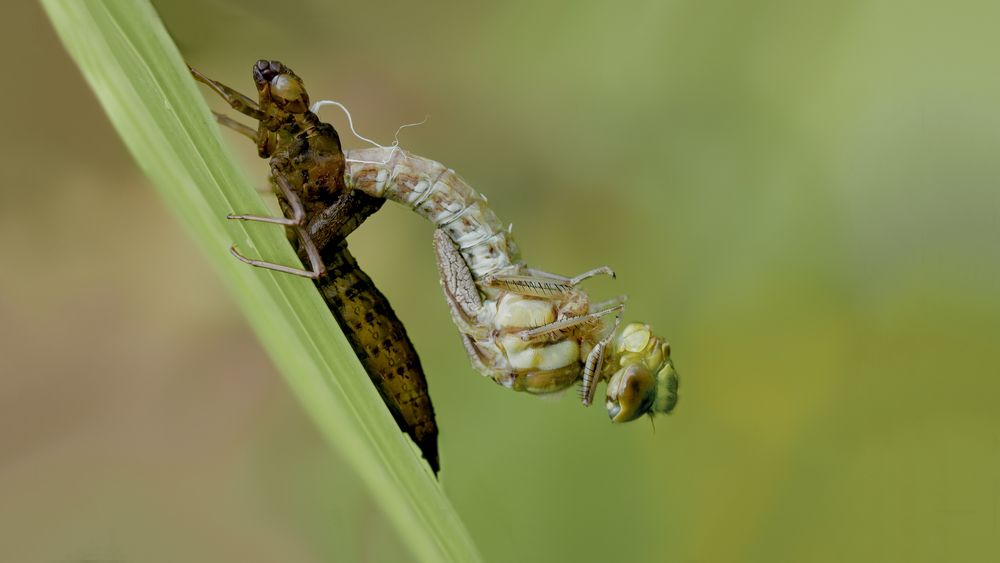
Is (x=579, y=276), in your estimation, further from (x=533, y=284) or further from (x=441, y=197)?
(x=441, y=197)

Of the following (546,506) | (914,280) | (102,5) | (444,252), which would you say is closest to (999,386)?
(914,280)

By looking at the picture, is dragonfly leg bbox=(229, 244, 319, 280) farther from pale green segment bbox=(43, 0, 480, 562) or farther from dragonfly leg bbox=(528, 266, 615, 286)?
dragonfly leg bbox=(528, 266, 615, 286)

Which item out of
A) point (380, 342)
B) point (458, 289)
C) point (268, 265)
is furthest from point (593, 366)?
point (268, 265)

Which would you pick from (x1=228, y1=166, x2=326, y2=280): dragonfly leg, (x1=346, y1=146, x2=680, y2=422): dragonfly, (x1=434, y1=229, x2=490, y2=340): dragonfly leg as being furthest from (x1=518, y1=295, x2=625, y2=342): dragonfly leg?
(x1=228, y1=166, x2=326, y2=280): dragonfly leg

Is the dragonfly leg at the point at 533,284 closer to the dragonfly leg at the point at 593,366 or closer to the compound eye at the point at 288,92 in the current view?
the dragonfly leg at the point at 593,366

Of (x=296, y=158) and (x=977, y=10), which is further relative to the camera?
(x=977, y=10)

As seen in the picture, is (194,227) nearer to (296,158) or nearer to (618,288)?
(296,158)

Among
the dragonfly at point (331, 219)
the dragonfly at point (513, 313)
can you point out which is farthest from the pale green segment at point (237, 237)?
the dragonfly at point (513, 313)
